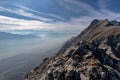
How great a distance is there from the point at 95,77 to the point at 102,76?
242 inches

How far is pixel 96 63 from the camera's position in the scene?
19788 cm

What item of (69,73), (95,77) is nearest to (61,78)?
(69,73)

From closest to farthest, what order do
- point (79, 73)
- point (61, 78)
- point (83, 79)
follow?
point (83, 79) < point (79, 73) < point (61, 78)

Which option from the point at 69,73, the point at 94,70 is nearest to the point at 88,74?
the point at 94,70

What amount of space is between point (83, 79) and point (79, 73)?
39.1ft

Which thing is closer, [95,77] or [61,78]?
[95,77]

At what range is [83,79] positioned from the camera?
173250 millimetres

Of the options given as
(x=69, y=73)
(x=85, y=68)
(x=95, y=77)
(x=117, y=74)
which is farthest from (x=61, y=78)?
(x=117, y=74)

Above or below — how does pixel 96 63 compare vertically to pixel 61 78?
above

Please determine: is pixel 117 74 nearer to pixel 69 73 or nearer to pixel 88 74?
pixel 88 74

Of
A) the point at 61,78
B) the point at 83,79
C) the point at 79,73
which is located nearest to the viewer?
the point at 83,79

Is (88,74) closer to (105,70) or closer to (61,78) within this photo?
(105,70)

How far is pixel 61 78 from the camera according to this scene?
197 m

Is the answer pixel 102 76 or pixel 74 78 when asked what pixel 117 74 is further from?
pixel 74 78
